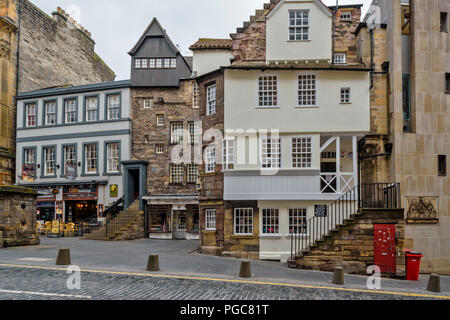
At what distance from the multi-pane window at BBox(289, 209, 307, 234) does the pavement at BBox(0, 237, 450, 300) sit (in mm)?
1806

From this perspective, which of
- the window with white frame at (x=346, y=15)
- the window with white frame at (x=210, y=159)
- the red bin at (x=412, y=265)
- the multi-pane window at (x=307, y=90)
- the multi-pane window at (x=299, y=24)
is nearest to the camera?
the red bin at (x=412, y=265)

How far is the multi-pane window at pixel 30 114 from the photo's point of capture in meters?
28.3

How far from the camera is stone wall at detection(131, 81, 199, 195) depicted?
26.0 meters

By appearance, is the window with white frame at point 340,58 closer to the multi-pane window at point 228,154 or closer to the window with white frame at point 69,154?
the multi-pane window at point 228,154

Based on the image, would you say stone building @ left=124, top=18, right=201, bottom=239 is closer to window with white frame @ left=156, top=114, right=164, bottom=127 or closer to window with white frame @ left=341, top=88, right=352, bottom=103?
window with white frame @ left=156, top=114, right=164, bottom=127

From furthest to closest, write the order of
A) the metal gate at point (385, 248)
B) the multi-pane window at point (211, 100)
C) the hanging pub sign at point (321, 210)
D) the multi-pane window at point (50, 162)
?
the multi-pane window at point (50, 162), the multi-pane window at point (211, 100), the hanging pub sign at point (321, 210), the metal gate at point (385, 248)

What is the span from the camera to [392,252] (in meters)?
14.4

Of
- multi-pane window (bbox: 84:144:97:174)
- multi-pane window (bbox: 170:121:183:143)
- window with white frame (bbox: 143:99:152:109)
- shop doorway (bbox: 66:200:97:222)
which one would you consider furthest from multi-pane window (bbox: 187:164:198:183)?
shop doorway (bbox: 66:200:97:222)

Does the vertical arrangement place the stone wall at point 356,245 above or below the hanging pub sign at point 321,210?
below

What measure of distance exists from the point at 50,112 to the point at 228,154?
1709 centimetres

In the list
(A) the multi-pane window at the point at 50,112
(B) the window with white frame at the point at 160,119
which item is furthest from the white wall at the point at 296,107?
(A) the multi-pane window at the point at 50,112

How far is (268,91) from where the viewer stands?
17469mm

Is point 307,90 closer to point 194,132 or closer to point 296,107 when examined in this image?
point 296,107

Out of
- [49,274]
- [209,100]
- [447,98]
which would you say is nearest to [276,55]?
[209,100]
